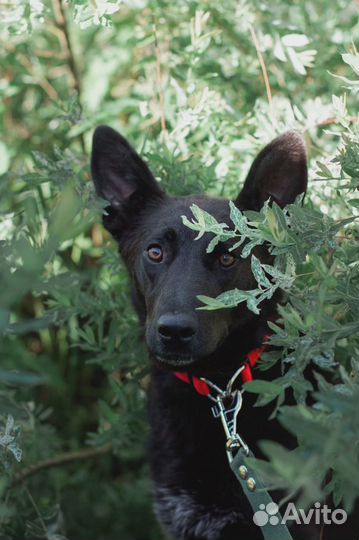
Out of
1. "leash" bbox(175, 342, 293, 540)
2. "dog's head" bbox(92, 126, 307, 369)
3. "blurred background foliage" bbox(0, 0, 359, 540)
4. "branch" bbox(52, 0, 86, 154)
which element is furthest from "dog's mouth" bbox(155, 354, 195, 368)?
"branch" bbox(52, 0, 86, 154)

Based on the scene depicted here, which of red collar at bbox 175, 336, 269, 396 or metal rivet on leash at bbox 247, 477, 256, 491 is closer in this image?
metal rivet on leash at bbox 247, 477, 256, 491

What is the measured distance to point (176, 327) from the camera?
7.79ft

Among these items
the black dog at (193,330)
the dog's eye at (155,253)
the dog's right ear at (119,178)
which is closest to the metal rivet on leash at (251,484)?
the black dog at (193,330)

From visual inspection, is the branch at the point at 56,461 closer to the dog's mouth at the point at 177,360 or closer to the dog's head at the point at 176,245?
the dog's head at the point at 176,245

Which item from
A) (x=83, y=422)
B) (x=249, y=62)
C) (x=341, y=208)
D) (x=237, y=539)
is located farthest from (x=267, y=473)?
(x=83, y=422)

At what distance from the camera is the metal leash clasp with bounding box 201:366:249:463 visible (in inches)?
92.7

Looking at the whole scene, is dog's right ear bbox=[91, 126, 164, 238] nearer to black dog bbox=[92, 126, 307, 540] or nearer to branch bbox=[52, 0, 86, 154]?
black dog bbox=[92, 126, 307, 540]

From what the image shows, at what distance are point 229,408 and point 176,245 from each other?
2.00 ft

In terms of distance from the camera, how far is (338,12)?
12.8ft

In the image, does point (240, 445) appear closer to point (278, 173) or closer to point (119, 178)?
point (278, 173)

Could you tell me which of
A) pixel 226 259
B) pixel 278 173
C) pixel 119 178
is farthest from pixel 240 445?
pixel 119 178

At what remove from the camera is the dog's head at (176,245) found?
95.9 inches

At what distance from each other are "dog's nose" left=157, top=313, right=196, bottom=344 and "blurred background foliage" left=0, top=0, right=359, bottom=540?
33 centimetres

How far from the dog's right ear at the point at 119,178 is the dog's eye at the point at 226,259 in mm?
545
